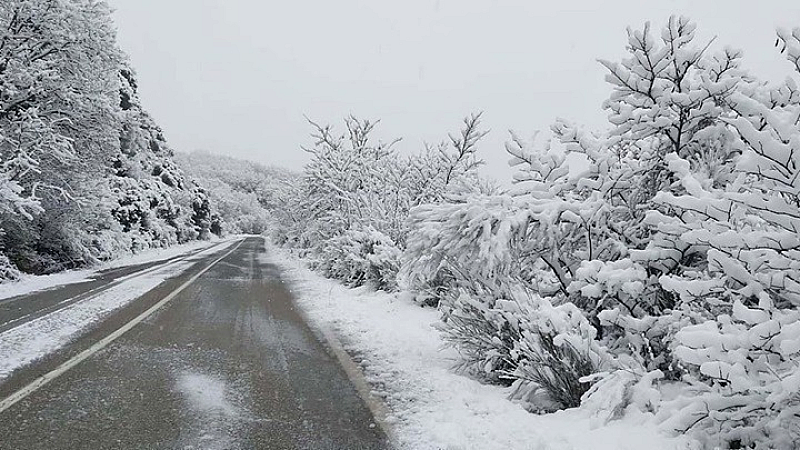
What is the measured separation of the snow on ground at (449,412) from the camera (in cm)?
405

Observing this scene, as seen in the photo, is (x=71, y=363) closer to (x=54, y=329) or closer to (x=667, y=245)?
(x=54, y=329)

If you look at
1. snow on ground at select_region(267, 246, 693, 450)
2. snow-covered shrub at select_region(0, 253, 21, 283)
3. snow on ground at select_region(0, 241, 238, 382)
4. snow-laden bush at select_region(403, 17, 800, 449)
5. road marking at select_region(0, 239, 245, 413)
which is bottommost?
snow on ground at select_region(267, 246, 693, 450)

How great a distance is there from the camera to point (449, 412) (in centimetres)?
493

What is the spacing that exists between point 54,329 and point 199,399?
4377mm

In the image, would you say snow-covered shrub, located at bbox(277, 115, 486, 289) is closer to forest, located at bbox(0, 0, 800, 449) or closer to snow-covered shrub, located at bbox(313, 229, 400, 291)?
snow-covered shrub, located at bbox(313, 229, 400, 291)

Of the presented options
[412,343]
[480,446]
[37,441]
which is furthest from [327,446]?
[412,343]

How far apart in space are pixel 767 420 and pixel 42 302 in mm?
11878

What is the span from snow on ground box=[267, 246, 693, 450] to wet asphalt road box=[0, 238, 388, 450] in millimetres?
375

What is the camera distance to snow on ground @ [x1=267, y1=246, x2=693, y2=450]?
4.05 metres

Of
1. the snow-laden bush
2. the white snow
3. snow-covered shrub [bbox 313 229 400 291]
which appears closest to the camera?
the snow-laden bush

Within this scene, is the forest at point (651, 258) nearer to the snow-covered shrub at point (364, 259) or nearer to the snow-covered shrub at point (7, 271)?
the snow-covered shrub at point (364, 259)

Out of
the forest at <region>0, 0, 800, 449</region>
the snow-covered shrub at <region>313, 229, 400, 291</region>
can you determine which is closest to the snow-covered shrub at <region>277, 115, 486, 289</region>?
the snow-covered shrub at <region>313, 229, 400, 291</region>

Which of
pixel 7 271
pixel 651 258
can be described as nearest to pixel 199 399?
pixel 651 258

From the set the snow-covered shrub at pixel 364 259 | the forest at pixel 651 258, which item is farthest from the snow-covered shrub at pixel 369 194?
the forest at pixel 651 258
